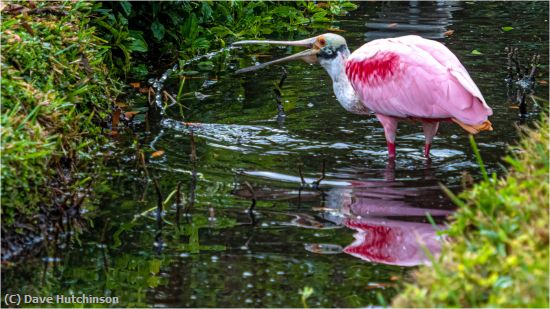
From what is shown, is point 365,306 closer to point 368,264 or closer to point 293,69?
point 368,264

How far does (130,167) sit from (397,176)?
1.84 m

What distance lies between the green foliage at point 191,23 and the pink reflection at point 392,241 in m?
3.72

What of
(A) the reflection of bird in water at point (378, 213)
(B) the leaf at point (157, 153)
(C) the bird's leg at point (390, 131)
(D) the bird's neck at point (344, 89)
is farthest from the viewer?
(D) the bird's neck at point (344, 89)

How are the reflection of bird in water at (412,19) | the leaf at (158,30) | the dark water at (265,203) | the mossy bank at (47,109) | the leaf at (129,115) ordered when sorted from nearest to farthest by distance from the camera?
the dark water at (265,203) → the mossy bank at (47,109) → the leaf at (129,115) → the leaf at (158,30) → the reflection of bird in water at (412,19)

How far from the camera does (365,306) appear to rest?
5.01 meters

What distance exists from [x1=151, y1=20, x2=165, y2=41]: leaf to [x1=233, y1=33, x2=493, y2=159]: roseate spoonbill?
226cm

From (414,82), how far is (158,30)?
3357 mm

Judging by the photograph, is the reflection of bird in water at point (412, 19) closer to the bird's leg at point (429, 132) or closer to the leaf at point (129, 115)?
the leaf at point (129, 115)

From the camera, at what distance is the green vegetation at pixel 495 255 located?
4.02 meters

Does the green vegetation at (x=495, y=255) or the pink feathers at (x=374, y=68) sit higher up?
the green vegetation at (x=495, y=255)

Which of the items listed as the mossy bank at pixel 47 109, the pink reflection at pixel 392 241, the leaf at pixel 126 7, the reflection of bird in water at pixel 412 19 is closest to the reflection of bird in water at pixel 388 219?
the pink reflection at pixel 392 241

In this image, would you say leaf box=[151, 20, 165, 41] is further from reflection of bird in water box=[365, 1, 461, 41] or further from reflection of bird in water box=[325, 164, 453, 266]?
reflection of bird in water box=[325, 164, 453, 266]

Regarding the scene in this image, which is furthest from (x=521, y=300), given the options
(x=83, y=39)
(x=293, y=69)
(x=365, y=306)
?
(x=293, y=69)

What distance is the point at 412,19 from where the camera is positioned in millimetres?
13047
